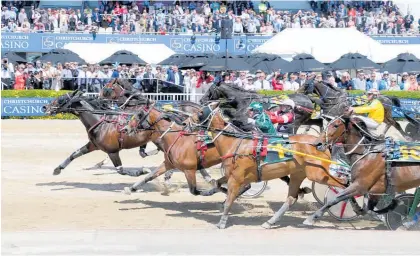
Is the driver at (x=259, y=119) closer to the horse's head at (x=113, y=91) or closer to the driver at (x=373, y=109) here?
the driver at (x=373, y=109)

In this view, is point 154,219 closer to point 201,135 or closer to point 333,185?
point 201,135

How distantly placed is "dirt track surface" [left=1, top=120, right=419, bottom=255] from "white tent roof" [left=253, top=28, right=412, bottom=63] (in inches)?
574

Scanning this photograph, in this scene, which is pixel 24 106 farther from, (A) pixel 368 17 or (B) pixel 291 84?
(A) pixel 368 17

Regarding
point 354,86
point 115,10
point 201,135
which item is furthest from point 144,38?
point 201,135

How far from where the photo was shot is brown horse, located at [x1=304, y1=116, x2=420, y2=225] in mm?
11320

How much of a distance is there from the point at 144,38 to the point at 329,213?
78.5ft

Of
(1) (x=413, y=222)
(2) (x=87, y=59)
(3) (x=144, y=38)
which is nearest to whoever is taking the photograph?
(1) (x=413, y=222)

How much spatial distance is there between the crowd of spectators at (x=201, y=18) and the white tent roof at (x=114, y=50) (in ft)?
6.26

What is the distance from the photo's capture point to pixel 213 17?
38.3 meters

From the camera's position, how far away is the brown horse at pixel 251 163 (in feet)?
39.7

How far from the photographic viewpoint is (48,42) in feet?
116

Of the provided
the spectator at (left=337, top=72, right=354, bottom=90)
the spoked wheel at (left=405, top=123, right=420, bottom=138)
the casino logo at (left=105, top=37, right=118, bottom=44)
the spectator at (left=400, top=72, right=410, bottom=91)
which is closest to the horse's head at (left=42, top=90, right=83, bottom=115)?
the spoked wheel at (left=405, top=123, right=420, bottom=138)

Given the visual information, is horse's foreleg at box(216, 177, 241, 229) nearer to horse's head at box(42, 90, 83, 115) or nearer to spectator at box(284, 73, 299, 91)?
horse's head at box(42, 90, 83, 115)

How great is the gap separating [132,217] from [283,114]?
409 centimetres
